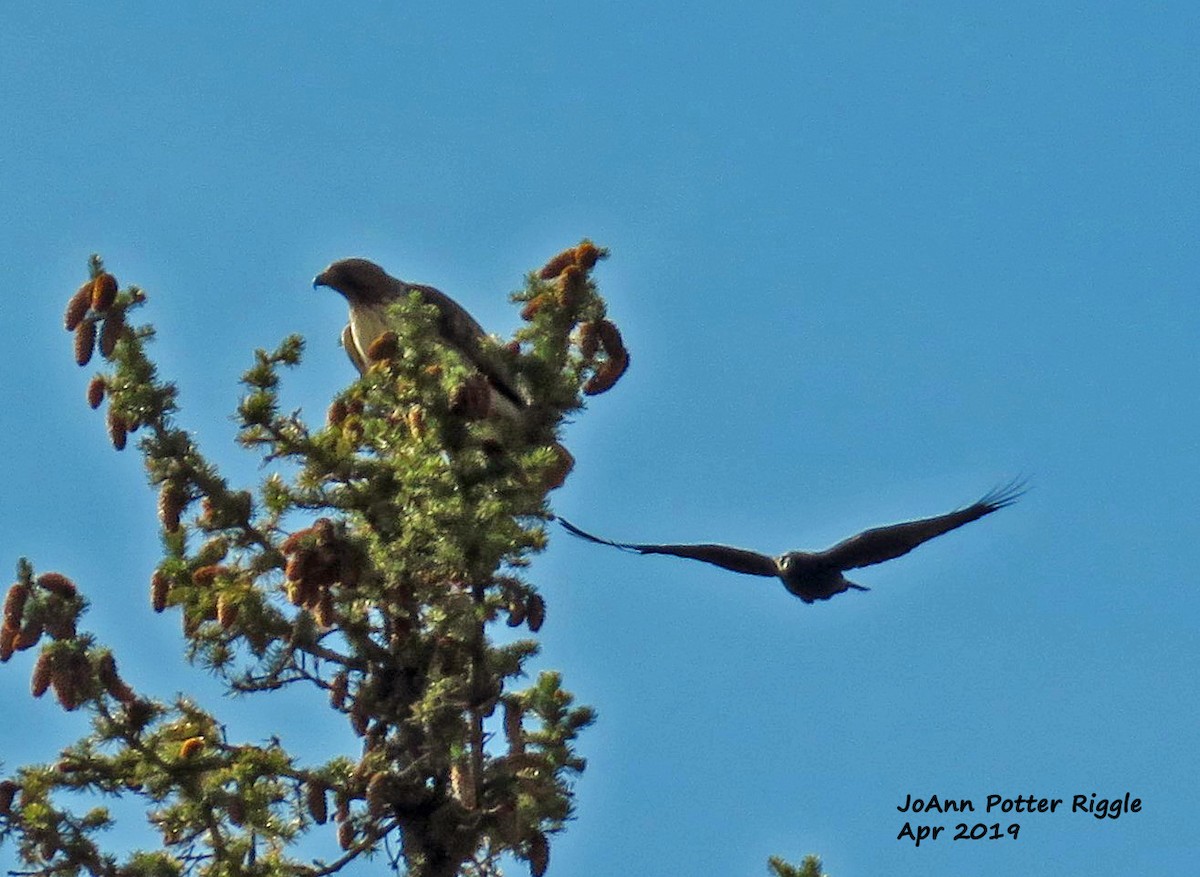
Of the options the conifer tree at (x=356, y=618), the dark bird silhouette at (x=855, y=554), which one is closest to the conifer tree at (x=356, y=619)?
the conifer tree at (x=356, y=618)

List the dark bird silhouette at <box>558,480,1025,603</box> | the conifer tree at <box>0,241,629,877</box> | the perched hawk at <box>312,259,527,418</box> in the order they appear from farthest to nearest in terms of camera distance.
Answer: the perched hawk at <box>312,259,527,418</box>
the dark bird silhouette at <box>558,480,1025,603</box>
the conifer tree at <box>0,241,629,877</box>

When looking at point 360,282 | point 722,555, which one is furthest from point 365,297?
point 722,555

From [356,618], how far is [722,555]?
3.20 m

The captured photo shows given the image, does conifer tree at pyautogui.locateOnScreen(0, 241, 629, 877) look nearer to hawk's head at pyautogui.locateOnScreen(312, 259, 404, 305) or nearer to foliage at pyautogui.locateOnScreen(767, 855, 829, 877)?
foliage at pyautogui.locateOnScreen(767, 855, 829, 877)

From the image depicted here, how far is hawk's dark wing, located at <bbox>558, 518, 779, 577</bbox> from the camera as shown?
9609 mm

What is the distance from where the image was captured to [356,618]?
6828 mm

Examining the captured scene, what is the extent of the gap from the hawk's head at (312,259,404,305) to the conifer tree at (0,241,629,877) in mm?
5277

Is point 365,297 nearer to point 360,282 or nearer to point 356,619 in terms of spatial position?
point 360,282

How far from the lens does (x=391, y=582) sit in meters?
6.66

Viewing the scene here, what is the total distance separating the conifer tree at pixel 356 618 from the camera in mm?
6418

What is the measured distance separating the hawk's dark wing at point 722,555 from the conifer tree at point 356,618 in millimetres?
2698

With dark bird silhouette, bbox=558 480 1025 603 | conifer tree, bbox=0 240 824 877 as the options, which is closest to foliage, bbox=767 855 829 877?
conifer tree, bbox=0 240 824 877

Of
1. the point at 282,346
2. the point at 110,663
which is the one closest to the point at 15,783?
the point at 110,663

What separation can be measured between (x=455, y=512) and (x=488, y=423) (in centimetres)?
55
